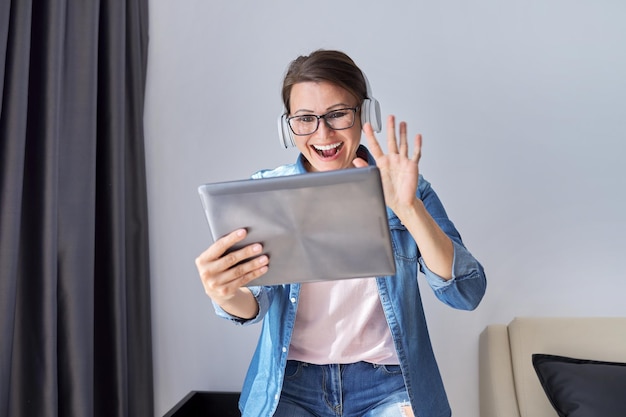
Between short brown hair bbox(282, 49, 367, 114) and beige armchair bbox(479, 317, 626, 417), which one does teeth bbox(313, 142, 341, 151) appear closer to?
short brown hair bbox(282, 49, 367, 114)

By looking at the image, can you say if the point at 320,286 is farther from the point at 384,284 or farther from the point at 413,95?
the point at 413,95

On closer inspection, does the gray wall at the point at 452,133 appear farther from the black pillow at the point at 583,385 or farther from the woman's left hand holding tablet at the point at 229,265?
the woman's left hand holding tablet at the point at 229,265

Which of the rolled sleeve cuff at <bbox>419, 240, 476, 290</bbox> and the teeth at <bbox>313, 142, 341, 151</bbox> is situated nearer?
the rolled sleeve cuff at <bbox>419, 240, 476, 290</bbox>

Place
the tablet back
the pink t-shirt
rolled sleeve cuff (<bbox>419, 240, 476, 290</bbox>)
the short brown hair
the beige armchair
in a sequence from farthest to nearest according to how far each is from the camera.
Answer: the beige armchair < the short brown hair < the pink t-shirt < rolled sleeve cuff (<bbox>419, 240, 476, 290</bbox>) < the tablet back

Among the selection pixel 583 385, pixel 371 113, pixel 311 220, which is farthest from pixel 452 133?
pixel 311 220

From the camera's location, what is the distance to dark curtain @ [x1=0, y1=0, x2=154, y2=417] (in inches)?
61.6

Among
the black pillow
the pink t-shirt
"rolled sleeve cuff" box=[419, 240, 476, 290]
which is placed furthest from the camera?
the black pillow

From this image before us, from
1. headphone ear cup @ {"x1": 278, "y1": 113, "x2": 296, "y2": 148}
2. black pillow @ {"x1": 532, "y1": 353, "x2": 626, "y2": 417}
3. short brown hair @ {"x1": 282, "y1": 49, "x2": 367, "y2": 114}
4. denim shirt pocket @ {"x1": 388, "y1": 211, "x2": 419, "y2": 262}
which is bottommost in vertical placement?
black pillow @ {"x1": 532, "y1": 353, "x2": 626, "y2": 417}

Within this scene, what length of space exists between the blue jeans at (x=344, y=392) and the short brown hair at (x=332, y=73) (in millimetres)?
646

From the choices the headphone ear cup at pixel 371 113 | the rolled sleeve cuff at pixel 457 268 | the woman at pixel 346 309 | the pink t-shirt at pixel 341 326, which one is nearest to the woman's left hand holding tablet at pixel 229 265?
the woman at pixel 346 309

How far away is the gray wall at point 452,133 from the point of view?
2.10m

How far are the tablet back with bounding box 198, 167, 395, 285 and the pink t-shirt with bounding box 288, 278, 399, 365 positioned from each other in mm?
269

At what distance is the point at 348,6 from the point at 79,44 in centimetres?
92

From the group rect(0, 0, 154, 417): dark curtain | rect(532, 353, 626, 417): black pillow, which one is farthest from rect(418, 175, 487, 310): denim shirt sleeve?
rect(0, 0, 154, 417): dark curtain
